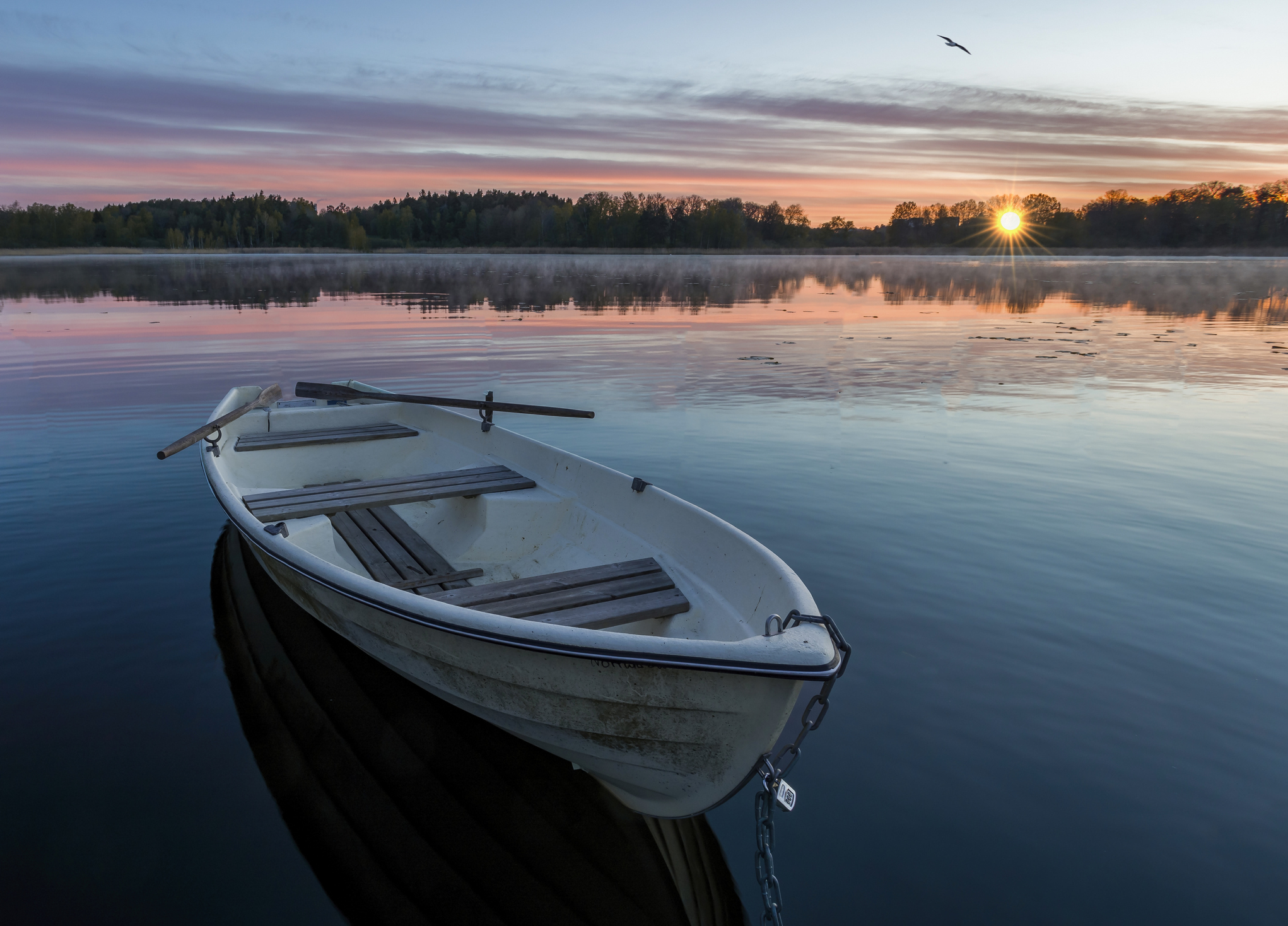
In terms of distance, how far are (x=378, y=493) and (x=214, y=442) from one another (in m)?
2.50

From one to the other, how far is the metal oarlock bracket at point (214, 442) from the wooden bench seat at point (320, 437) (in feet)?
0.63

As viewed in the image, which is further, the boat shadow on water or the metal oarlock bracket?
the metal oarlock bracket

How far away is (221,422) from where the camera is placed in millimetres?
8180

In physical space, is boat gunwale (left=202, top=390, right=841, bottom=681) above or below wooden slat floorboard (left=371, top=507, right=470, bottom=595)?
above

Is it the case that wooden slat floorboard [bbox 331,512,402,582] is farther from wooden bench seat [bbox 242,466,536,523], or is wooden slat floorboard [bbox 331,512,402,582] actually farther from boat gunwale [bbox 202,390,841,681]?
boat gunwale [bbox 202,390,841,681]

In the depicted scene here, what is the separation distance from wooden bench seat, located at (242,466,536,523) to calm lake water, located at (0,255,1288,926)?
3.89 feet

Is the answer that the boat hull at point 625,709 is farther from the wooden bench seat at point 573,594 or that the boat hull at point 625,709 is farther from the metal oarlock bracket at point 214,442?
the metal oarlock bracket at point 214,442

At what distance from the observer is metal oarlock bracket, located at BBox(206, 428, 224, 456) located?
304 inches

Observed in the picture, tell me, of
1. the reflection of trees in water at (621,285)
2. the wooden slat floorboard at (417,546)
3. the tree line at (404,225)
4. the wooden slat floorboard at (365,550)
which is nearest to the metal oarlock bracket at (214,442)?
the wooden slat floorboard at (365,550)

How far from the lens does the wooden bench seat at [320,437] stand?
27.2 feet

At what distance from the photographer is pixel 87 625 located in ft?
20.6

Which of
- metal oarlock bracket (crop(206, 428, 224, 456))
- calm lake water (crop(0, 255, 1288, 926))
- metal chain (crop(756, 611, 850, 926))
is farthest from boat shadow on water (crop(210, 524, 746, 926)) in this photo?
metal oarlock bracket (crop(206, 428, 224, 456))

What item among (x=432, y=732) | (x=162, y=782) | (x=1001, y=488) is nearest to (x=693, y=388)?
(x=1001, y=488)

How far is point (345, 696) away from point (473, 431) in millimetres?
3656
